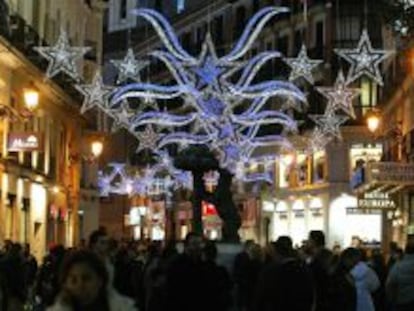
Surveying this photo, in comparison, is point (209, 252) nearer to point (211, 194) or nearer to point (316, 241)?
point (316, 241)

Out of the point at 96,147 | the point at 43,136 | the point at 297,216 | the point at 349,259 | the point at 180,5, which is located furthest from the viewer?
the point at 180,5

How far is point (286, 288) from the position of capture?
34.4ft

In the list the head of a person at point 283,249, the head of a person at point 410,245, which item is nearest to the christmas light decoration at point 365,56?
the head of a person at point 410,245

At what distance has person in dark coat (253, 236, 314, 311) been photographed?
10484mm

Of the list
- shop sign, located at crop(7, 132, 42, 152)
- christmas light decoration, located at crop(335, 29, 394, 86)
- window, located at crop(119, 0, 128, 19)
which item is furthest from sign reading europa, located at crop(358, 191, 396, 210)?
window, located at crop(119, 0, 128, 19)

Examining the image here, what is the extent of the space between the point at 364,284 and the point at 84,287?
839cm

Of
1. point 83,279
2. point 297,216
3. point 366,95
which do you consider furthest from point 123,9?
point 83,279

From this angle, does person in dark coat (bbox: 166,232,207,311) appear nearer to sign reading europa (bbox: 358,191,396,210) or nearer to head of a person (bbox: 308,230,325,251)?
head of a person (bbox: 308,230,325,251)

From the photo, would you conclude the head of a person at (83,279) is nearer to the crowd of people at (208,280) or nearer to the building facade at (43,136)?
the crowd of people at (208,280)

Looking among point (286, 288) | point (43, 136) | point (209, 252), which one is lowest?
point (286, 288)

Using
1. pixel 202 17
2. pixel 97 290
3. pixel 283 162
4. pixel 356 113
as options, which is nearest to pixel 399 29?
pixel 97 290

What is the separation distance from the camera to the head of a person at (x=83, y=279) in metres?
6.34

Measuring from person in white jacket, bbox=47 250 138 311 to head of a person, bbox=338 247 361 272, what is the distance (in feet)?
21.9

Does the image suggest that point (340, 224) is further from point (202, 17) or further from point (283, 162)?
point (202, 17)
